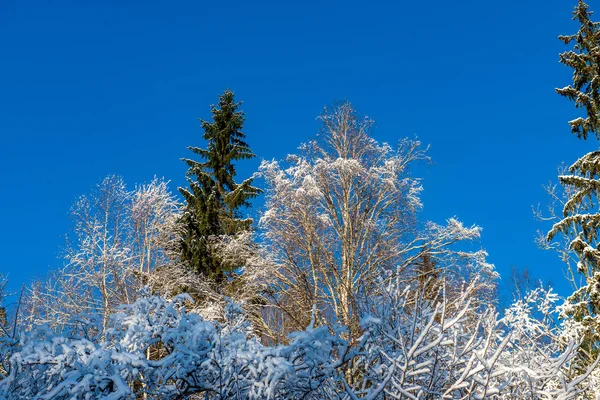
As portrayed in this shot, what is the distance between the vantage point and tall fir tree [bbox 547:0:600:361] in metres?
9.39

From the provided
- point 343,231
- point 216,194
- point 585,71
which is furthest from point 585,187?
point 216,194

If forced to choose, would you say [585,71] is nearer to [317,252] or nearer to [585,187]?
[585,187]

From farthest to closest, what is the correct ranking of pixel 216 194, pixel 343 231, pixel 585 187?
pixel 216 194, pixel 343 231, pixel 585 187

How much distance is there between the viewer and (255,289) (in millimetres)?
11953

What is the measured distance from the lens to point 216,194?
58.5ft

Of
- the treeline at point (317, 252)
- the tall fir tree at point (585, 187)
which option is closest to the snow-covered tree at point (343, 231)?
the treeline at point (317, 252)

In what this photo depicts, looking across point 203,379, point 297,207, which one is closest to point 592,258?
point 297,207

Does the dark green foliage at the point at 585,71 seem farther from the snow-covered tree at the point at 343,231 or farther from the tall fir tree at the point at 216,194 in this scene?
the tall fir tree at the point at 216,194

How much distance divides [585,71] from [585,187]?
2920 millimetres

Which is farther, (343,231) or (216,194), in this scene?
(216,194)

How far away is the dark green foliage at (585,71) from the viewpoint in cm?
1116

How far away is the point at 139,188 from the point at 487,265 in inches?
410

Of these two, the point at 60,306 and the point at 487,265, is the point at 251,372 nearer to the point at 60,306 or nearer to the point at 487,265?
the point at 487,265

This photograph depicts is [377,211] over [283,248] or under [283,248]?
over
